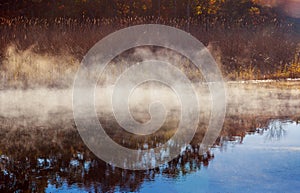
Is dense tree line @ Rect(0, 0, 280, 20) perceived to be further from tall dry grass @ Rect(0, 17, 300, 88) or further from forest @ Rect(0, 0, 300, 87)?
tall dry grass @ Rect(0, 17, 300, 88)

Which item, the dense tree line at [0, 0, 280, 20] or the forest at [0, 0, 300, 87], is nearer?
the forest at [0, 0, 300, 87]

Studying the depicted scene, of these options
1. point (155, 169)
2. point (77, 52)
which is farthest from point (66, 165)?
→ point (77, 52)

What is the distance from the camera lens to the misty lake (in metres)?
5.29

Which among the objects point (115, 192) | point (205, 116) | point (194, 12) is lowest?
point (115, 192)

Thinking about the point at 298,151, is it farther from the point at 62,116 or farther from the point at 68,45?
the point at 68,45

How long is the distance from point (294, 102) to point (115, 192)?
267 inches

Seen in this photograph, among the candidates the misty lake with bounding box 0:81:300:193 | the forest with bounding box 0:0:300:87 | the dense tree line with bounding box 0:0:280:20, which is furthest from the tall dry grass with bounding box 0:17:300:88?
the dense tree line with bounding box 0:0:280:20

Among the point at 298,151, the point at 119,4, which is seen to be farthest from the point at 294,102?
the point at 119,4

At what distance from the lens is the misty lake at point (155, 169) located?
5.29m

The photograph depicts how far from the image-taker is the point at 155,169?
588 cm

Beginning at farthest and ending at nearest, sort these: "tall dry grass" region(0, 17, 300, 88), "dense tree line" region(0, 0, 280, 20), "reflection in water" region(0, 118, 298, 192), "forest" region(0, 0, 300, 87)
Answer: "dense tree line" region(0, 0, 280, 20) < "forest" region(0, 0, 300, 87) < "tall dry grass" region(0, 17, 300, 88) < "reflection in water" region(0, 118, 298, 192)

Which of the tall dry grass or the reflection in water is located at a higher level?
the tall dry grass

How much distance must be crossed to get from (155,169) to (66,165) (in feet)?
3.18

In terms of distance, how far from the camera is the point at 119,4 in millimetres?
26938
